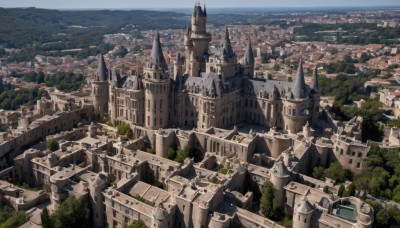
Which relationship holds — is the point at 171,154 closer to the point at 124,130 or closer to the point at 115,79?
the point at 124,130

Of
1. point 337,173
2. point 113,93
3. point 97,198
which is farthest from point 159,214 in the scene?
point 113,93

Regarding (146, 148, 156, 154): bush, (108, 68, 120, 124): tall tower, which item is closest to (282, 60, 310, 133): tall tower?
(146, 148, 156, 154): bush

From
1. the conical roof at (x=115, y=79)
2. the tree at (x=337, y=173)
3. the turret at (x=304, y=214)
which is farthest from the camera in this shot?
the conical roof at (x=115, y=79)

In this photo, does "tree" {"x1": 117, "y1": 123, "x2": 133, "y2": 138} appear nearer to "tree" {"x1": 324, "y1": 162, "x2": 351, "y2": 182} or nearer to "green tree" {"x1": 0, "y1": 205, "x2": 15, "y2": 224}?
"green tree" {"x1": 0, "y1": 205, "x2": 15, "y2": 224}

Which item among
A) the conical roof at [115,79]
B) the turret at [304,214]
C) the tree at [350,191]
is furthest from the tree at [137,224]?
the conical roof at [115,79]

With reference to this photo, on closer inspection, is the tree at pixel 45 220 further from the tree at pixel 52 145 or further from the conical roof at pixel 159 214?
the tree at pixel 52 145

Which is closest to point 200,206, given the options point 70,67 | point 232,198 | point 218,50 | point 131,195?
point 232,198
